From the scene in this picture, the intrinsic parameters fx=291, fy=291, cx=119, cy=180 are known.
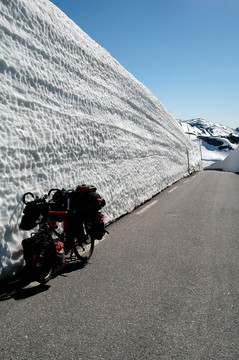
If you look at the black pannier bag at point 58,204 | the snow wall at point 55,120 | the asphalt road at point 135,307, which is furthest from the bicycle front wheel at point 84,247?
the snow wall at point 55,120

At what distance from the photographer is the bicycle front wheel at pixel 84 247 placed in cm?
435

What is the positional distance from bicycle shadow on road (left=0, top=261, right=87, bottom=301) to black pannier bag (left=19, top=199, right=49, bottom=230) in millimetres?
718

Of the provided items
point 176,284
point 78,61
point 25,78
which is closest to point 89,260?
point 176,284

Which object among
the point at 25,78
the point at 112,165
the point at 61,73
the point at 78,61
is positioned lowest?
the point at 112,165

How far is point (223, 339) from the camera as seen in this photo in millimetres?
2350

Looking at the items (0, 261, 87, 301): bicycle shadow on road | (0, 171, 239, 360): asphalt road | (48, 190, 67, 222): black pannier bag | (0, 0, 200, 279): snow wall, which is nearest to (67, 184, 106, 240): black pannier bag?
(48, 190, 67, 222): black pannier bag

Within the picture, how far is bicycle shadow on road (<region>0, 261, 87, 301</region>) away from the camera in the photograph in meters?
3.38

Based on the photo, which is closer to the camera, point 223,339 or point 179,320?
point 223,339

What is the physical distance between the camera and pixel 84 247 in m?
5.05

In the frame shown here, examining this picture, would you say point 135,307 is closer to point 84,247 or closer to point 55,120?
point 84,247

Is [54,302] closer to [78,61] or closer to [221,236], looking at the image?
[221,236]

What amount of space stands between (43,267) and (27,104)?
9.16ft

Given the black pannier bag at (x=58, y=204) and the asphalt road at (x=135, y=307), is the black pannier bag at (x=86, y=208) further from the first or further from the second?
the asphalt road at (x=135, y=307)

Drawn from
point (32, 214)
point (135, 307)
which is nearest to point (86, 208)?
point (32, 214)
